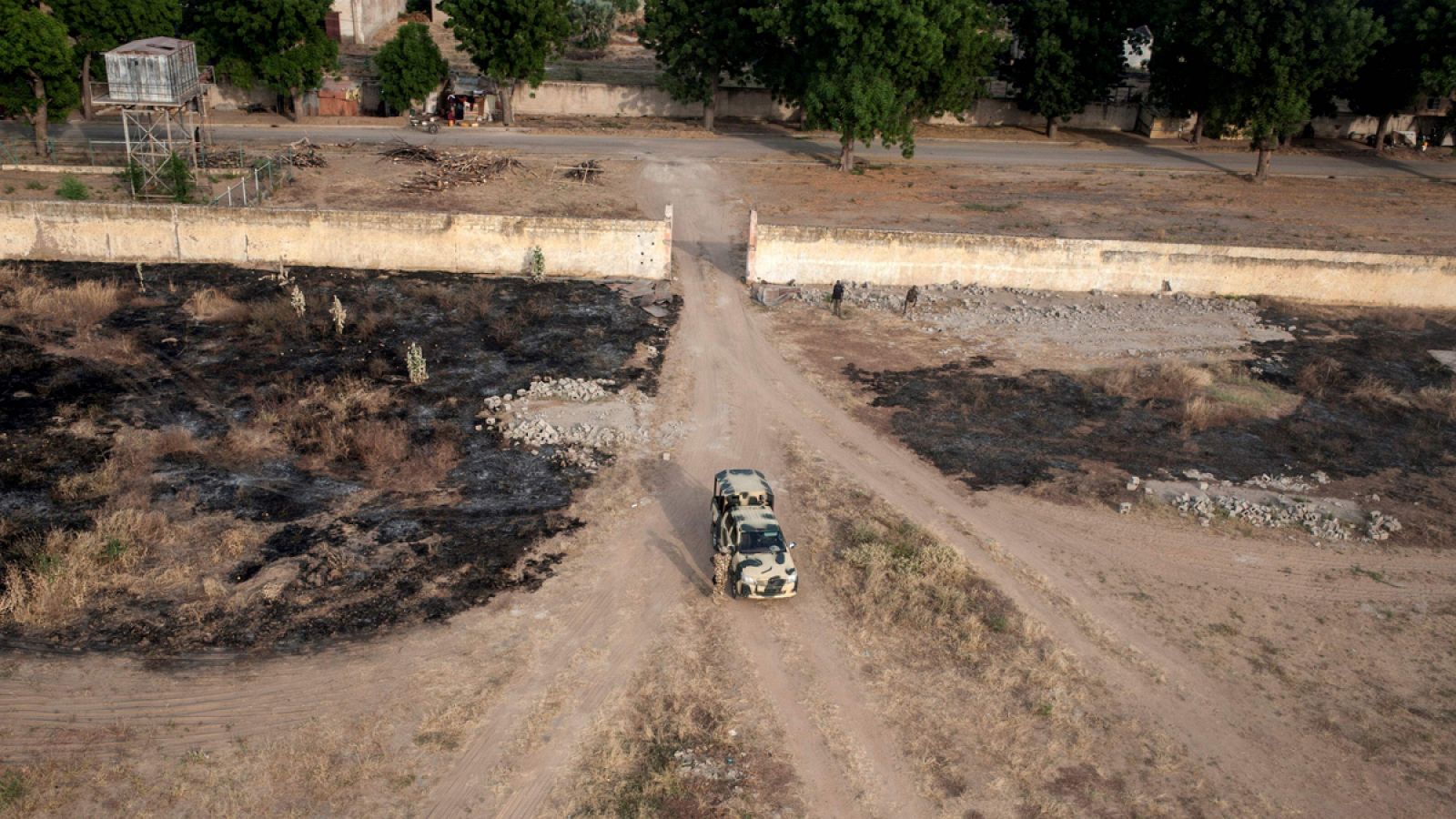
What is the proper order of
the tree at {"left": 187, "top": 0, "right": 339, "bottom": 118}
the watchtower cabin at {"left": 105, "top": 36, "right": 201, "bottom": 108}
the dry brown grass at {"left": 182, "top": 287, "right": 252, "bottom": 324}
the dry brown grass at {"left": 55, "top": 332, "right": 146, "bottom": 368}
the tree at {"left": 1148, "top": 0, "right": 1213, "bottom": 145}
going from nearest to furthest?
1. the dry brown grass at {"left": 55, "top": 332, "right": 146, "bottom": 368}
2. the dry brown grass at {"left": 182, "top": 287, "right": 252, "bottom": 324}
3. the watchtower cabin at {"left": 105, "top": 36, "right": 201, "bottom": 108}
4. the tree at {"left": 187, "top": 0, "right": 339, "bottom": 118}
5. the tree at {"left": 1148, "top": 0, "right": 1213, "bottom": 145}

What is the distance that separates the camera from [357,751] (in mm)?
14156

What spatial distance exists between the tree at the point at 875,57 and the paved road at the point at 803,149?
4172mm

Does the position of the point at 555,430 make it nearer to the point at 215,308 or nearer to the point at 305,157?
the point at 215,308

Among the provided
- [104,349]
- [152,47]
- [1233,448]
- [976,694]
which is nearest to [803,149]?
[152,47]

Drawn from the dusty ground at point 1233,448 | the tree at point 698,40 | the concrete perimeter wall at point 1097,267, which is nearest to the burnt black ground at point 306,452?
the concrete perimeter wall at point 1097,267

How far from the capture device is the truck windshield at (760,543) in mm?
17812

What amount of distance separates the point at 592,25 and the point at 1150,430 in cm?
5764

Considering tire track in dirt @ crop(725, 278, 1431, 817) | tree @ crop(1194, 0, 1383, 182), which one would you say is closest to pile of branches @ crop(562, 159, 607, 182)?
tire track in dirt @ crop(725, 278, 1431, 817)

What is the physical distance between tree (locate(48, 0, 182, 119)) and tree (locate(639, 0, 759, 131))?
22.3 meters

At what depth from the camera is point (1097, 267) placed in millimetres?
34500

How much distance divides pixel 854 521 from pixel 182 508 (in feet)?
42.7

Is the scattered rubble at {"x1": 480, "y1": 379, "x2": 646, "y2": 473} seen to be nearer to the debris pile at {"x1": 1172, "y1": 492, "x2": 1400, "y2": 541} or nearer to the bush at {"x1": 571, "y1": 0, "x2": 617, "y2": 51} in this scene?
the debris pile at {"x1": 1172, "y1": 492, "x2": 1400, "y2": 541}

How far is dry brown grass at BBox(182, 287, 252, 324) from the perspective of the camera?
28.7 meters

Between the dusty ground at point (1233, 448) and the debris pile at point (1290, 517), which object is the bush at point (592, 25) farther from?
the debris pile at point (1290, 517)
